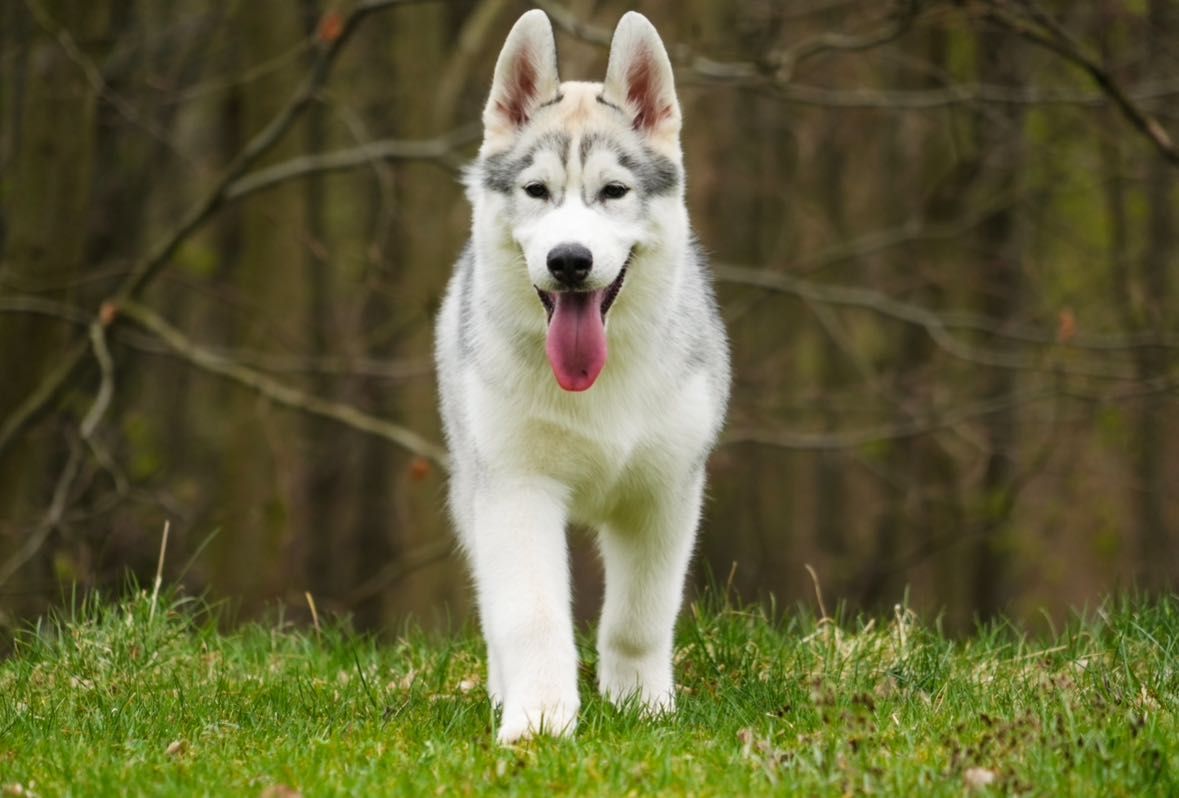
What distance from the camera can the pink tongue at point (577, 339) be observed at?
16.9ft

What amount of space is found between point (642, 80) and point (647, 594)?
1.79 metres

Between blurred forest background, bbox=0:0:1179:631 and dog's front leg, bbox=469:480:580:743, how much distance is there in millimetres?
3570

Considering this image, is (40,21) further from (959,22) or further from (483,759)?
(483,759)

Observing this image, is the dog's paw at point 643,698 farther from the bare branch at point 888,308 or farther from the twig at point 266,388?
the bare branch at point 888,308

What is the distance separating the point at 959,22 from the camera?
9289mm

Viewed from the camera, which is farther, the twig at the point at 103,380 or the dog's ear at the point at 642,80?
the twig at the point at 103,380

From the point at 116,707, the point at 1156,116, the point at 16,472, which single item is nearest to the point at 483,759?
the point at 116,707

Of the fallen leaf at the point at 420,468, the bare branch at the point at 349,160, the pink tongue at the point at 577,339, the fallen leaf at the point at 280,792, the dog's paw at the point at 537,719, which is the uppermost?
the bare branch at the point at 349,160

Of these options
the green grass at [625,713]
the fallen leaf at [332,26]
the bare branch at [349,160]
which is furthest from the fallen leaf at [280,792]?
the bare branch at [349,160]

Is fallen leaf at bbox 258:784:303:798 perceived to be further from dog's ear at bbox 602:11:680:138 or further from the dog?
dog's ear at bbox 602:11:680:138

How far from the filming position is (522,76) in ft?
18.4

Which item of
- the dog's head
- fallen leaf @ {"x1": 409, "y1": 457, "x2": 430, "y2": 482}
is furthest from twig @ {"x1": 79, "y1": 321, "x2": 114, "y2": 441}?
the dog's head

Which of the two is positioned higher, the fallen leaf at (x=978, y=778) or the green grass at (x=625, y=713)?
the fallen leaf at (x=978, y=778)

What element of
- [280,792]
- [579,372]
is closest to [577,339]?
[579,372]
